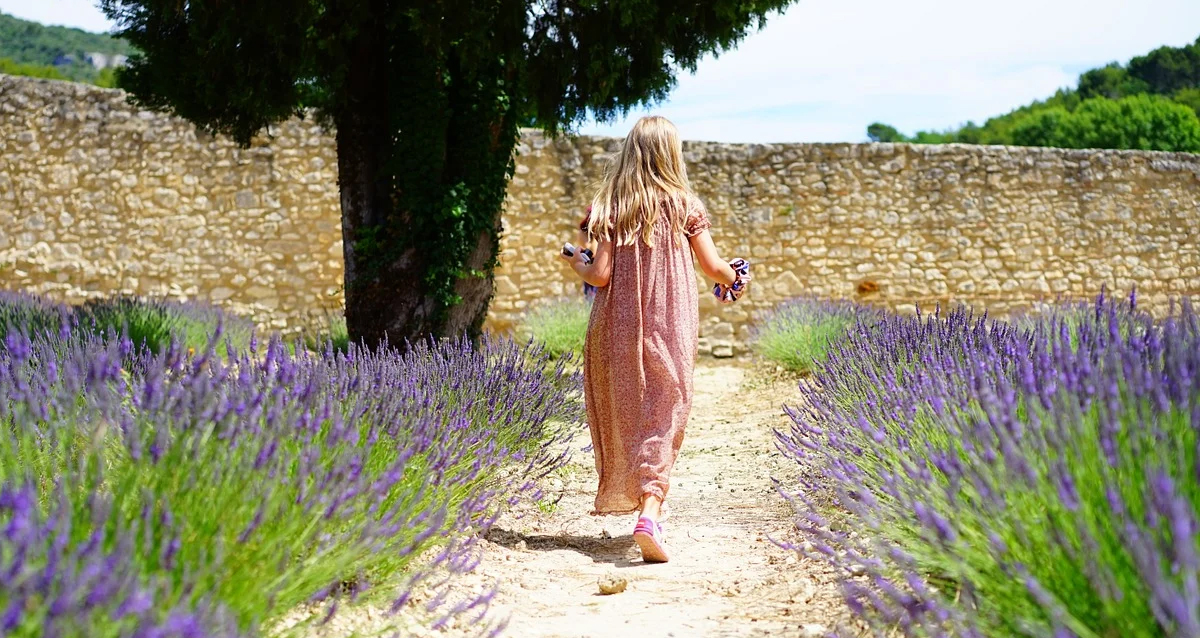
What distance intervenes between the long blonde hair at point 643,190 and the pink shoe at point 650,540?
89 centimetres

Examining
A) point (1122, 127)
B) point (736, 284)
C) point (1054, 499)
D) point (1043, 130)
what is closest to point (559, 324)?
point (736, 284)

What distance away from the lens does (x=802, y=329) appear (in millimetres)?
7730

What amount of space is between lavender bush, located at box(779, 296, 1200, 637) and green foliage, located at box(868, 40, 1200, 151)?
84.6 feet

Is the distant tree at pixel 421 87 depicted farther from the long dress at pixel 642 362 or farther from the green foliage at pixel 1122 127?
the green foliage at pixel 1122 127

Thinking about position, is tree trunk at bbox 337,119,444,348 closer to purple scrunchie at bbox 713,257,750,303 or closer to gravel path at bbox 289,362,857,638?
gravel path at bbox 289,362,857,638

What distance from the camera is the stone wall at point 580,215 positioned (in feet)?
31.0

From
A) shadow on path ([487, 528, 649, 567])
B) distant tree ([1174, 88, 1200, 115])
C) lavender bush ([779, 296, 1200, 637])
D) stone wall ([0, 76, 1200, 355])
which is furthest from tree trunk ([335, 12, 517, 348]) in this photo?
distant tree ([1174, 88, 1200, 115])

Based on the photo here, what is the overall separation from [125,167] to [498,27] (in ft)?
19.1

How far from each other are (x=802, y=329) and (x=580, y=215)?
9.92 ft

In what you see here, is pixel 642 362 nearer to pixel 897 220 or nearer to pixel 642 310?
pixel 642 310

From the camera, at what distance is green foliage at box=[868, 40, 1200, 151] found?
25469mm

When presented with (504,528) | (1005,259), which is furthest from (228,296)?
(1005,259)

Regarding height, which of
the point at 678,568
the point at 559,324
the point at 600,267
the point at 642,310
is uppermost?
the point at 600,267

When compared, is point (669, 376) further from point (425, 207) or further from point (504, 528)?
point (425, 207)
